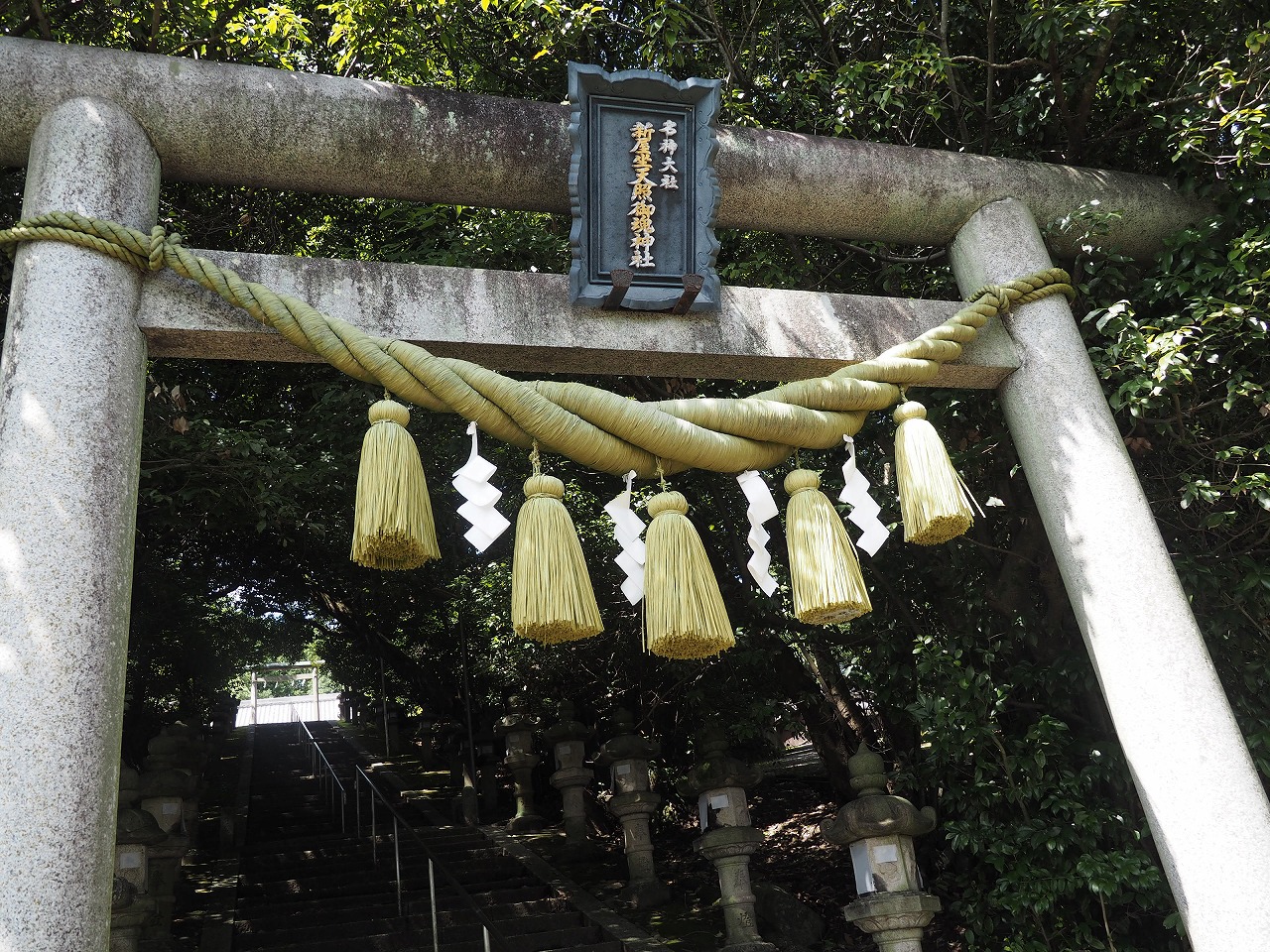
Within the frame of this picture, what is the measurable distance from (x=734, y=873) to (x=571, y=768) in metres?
3.03

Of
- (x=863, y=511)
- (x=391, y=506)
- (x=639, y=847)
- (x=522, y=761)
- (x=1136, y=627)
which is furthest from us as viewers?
(x=522, y=761)

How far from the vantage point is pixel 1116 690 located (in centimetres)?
304

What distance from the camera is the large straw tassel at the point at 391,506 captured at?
2.44m

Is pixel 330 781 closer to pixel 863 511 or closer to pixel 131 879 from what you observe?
pixel 131 879

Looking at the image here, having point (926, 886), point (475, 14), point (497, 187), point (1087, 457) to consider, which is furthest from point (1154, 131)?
point (926, 886)

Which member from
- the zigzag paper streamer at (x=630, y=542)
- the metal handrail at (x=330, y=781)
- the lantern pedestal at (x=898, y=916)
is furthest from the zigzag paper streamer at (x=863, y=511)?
the metal handrail at (x=330, y=781)

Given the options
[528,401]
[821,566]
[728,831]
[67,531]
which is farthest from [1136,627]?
[728,831]

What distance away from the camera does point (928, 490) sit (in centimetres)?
284

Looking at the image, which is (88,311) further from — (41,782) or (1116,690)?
(1116,690)

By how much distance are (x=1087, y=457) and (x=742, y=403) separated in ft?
4.10

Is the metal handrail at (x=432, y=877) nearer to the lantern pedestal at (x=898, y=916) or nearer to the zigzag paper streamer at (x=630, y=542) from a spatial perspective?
the lantern pedestal at (x=898, y=916)

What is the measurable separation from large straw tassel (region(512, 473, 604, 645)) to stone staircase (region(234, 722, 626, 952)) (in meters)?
3.36

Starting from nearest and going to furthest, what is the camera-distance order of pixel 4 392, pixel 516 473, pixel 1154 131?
pixel 4 392 < pixel 1154 131 < pixel 516 473

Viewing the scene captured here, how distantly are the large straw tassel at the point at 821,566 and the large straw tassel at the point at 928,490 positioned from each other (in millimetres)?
223
